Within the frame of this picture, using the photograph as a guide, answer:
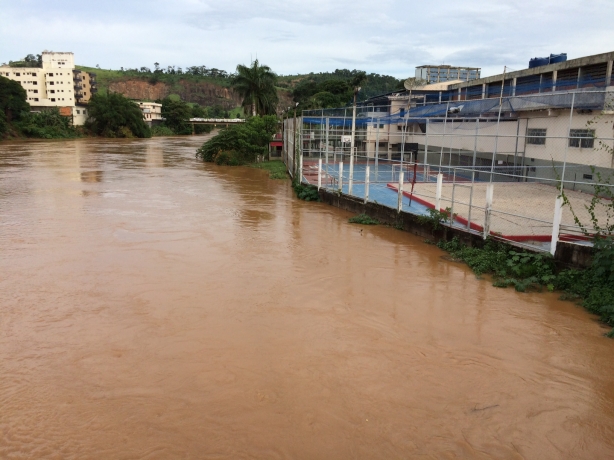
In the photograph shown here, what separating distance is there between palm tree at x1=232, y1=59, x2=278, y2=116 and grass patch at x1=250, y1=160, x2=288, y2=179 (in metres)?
18.4

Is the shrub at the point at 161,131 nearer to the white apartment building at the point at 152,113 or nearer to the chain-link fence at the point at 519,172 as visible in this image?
the white apartment building at the point at 152,113

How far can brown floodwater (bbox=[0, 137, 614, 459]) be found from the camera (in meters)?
5.45

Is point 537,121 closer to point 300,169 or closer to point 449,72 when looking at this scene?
point 300,169

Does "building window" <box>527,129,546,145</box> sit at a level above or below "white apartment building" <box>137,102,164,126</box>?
below

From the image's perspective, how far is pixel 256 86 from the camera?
176 ft

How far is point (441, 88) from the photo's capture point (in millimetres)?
46188

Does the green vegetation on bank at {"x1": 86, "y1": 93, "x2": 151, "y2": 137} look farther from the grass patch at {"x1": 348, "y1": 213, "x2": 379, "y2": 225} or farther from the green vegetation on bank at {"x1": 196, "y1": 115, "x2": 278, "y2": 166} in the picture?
the grass patch at {"x1": 348, "y1": 213, "x2": 379, "y2": 225}

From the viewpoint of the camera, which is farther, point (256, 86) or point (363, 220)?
point (256, 86)

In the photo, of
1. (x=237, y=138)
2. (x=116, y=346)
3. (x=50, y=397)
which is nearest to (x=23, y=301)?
(x=116, y=346)

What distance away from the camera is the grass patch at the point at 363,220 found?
1612cm

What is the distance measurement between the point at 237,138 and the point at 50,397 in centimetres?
3111

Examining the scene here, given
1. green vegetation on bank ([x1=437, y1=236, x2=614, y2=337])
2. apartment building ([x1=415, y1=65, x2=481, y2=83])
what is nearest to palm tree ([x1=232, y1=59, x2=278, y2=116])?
green vegetation on bank ([x1=437, y1=236, x2=614, y2=337])

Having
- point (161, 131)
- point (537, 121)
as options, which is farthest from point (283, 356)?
point (161, 131)

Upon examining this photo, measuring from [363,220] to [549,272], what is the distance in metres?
7.07
